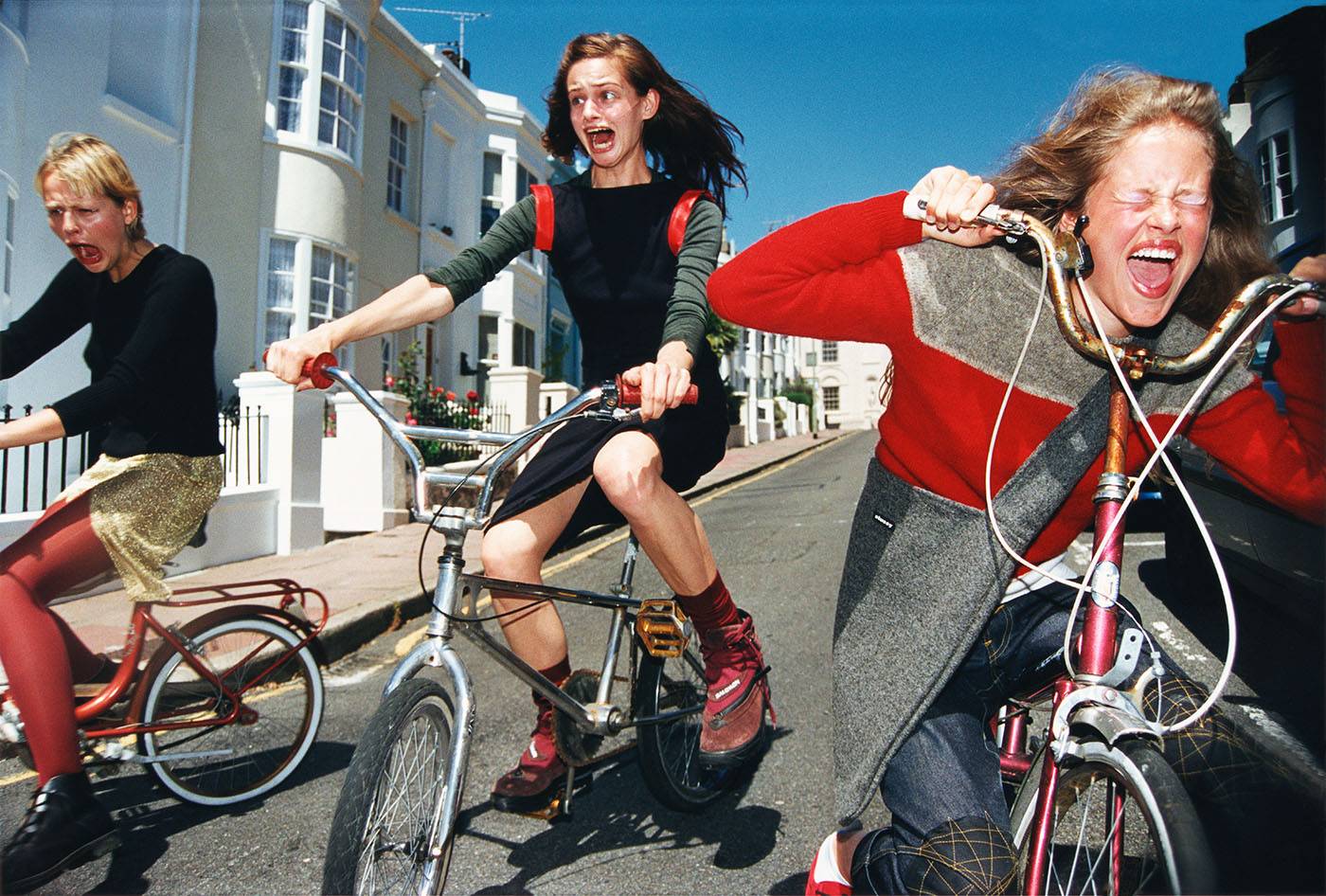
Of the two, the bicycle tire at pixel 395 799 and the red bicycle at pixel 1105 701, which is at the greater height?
the red bicycle at pixel 1105 701

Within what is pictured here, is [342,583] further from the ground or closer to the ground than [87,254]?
closer to the ground

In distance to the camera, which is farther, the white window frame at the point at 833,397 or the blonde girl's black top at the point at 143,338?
the white window frame at the point at 833,397

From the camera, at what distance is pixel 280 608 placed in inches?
139

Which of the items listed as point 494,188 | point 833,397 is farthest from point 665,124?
Answer: point 833,397

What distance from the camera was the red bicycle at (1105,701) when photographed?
4.77 ft

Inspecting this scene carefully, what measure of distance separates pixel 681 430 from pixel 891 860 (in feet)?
4.38

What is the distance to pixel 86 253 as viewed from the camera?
2908 mm

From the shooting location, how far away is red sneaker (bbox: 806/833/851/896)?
1.91 metres

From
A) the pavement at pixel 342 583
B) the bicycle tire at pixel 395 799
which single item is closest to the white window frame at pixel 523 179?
the pavement at pixel 342 583

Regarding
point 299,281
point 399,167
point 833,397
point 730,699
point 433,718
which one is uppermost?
point 399,167

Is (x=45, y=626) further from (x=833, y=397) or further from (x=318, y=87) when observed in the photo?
(x=833, y=397)

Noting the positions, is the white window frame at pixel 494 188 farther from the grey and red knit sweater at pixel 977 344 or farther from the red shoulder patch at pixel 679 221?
the grey and red knit sweater at pixel 977 344

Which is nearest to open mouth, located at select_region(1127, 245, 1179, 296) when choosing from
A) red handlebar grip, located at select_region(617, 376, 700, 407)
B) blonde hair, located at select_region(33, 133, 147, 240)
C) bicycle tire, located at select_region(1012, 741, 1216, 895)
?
bicycle tire, located at select_region(1012, 741, 1216, 895)

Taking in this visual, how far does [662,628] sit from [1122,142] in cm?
186
